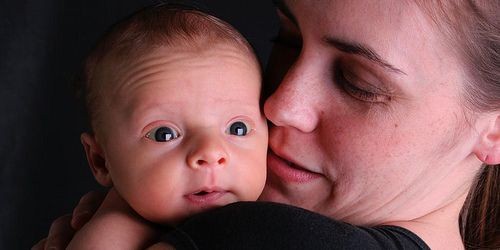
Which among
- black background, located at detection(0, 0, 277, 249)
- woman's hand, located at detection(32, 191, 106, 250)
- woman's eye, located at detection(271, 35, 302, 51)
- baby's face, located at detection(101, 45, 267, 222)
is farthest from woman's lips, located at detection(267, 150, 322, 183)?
black background, located at detection(0, 0, 277, 249)

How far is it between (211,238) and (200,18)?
47cm

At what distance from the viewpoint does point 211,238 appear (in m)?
1.45

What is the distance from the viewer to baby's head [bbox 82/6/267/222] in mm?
1592

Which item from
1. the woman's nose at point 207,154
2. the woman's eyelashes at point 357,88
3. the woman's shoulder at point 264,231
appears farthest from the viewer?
the woman's eyelashes at point 357,88

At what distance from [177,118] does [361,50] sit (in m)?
0.35

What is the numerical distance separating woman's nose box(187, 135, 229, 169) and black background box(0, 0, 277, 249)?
1.45 metres

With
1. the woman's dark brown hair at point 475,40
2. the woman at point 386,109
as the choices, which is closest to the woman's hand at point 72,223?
the woman at point 386,109

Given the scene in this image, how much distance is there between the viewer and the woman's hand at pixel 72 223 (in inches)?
73.9

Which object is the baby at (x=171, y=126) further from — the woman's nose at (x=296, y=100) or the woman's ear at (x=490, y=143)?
the woman's ear at (x=490, y=143)

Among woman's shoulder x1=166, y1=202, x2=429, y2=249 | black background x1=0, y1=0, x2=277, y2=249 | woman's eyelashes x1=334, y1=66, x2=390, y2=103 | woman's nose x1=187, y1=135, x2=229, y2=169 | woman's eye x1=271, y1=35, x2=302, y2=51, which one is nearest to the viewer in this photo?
woman's shoulder x1=166, y1=202, x2=429, y2=249

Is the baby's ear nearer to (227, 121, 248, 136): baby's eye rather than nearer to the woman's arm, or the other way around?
the woman's arm

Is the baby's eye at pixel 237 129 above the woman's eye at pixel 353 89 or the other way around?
the other way around

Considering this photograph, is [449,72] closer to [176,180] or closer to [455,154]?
[455,154]

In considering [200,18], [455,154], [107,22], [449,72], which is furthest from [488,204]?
[107,22]
